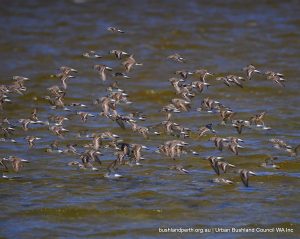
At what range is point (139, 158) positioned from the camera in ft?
50.2

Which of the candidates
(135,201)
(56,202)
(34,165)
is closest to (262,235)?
(135,201)

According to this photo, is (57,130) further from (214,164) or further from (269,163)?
(269,163)

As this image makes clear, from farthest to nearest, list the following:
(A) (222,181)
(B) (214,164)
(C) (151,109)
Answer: (C) (151,109), (B) (214,164), (A) (222,181)

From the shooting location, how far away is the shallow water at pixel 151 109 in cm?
1363

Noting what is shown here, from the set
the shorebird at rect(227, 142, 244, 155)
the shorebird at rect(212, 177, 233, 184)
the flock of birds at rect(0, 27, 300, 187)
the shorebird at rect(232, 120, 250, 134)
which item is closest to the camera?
the shorebird at rect(212, 177, 233, 184)

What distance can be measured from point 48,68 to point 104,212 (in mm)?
11646

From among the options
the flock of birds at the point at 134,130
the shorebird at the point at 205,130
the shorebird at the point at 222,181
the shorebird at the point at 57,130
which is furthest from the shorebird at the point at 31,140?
the shorebird at the point at 222,181

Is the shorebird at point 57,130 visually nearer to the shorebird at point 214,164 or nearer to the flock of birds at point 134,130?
the flock of birds at point 134,130

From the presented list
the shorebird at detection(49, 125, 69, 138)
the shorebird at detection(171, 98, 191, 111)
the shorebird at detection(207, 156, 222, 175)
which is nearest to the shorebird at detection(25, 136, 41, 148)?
the shorebird at detection(49, 125, 69, 138)

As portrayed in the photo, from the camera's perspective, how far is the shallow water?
44.7 ft

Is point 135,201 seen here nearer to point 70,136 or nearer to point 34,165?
point 34,165

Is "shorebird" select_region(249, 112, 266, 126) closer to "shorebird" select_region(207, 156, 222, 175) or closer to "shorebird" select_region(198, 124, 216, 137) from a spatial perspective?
"shorebird" select_region(198, 124, 216, 137)

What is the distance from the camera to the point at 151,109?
68.1ft

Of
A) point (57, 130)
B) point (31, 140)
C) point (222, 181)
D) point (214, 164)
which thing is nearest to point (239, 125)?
point (214, 164)
